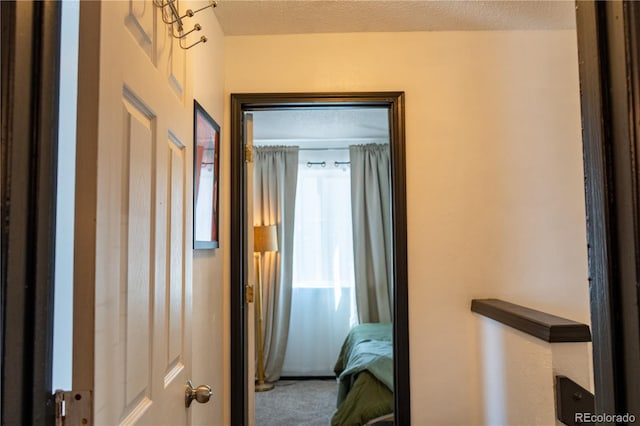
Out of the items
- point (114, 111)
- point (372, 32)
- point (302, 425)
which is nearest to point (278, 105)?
point (372, 32)

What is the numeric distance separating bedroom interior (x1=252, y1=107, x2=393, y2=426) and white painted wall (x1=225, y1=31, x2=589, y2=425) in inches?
72.8

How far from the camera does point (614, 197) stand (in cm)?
47

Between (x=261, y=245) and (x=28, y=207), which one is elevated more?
(x=28, y=207)

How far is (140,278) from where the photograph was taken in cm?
75

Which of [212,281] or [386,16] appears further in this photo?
[386,16]

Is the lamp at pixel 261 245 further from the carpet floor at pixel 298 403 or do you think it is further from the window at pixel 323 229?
the window at pixel 323 229

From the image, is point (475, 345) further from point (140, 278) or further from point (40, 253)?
point (40, 253)

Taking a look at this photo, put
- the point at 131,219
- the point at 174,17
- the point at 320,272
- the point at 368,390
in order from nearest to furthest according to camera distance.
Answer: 1. the point at 131,219
2. the point at 174,17
3. the point at 368,390
4. the point at 320,272

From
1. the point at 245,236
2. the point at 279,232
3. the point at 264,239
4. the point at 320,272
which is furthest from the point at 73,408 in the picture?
the point at 320,272

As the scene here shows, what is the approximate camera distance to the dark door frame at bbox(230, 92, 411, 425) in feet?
6.25

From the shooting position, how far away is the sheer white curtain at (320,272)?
13.8 feet

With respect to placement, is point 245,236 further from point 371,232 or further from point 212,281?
point 371,232

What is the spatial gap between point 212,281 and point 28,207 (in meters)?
1.25

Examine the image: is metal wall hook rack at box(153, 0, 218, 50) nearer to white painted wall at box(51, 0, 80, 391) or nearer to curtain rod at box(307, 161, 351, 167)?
white painted wall at box(51, 0, 80, 391)
